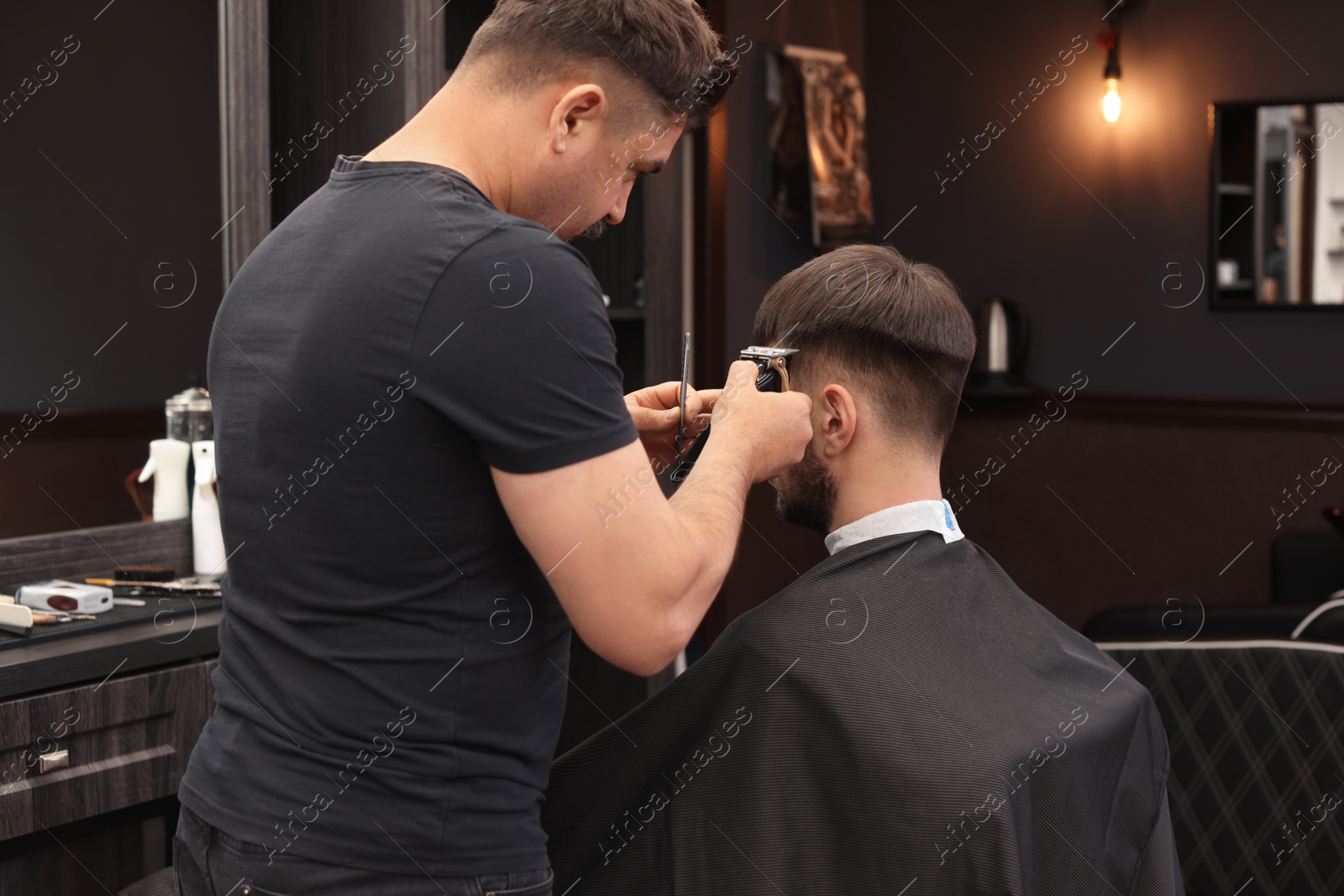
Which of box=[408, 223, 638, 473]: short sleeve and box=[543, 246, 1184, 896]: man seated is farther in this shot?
box=[543, 246, 1184, 896]: man seated

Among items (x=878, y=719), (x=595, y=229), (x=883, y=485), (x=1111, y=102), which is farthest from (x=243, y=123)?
(x=1111, y=102)

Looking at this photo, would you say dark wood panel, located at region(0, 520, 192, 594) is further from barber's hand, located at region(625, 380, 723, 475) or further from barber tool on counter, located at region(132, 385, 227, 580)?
barber's hand, located at region(625, 380, 723, 475)

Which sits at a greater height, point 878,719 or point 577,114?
point 577,114

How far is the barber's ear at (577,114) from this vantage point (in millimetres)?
1145

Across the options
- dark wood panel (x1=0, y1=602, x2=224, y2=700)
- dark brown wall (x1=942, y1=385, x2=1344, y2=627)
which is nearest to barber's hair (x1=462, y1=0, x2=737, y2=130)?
dark wood panel (x1=0, y1=602, x2=224, y2=700)

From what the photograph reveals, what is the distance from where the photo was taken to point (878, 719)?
139 centimetres

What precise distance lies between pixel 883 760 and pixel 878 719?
0.05 m

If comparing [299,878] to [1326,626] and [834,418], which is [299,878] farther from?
[1326,626]

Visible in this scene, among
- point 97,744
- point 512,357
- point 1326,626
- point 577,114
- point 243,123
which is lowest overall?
point 1326,626

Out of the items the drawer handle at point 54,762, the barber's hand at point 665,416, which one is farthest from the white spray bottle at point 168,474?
the barber's hand at point 665,416

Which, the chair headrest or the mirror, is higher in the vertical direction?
the mirror

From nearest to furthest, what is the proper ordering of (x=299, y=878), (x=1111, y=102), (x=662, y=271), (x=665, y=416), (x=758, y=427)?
(x=299, y=878) → (x=758, y=427) → (x=665, y=416) → (x=662, y=271) → (x=1111, y=102)

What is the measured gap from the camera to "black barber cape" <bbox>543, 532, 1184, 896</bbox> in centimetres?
134

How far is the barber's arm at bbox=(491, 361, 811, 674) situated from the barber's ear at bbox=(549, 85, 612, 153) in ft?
1.15
